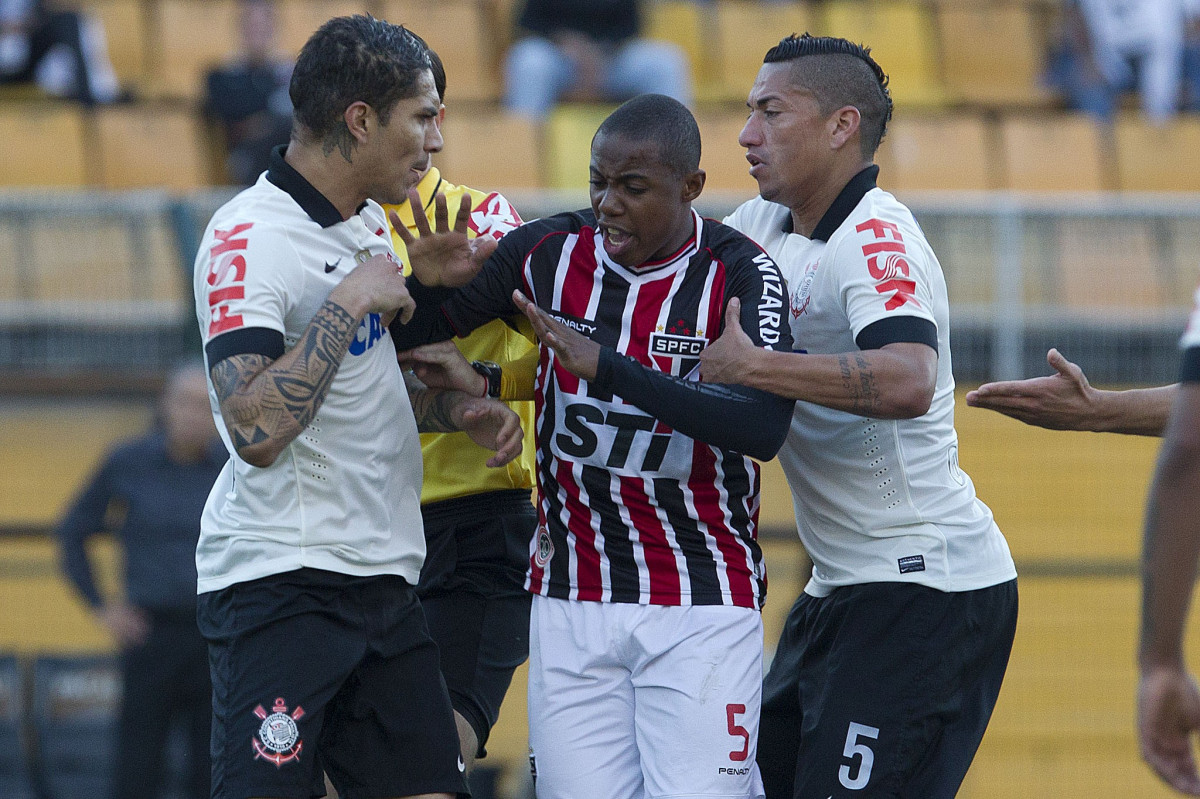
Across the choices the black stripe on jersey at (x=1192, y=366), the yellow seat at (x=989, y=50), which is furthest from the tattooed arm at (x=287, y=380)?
the yellow seat at (x=989, y=50)

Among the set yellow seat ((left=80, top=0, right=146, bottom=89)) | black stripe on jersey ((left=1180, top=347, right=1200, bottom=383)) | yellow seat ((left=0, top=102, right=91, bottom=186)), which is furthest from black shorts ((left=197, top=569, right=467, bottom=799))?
yellow seat ((left=80, top=0, right=146, bottom=89))

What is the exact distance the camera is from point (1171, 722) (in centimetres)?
249

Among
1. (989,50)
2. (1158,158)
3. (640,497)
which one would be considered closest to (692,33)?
(989,50)

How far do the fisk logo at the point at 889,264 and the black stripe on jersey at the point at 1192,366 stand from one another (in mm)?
1261

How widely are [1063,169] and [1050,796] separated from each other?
4.24 m

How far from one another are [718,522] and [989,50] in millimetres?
8668

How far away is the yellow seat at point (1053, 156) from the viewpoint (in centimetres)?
962

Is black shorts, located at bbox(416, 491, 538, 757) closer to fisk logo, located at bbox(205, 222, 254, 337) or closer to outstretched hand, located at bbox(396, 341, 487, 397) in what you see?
outstretched hand, located at bbox(396, 341, 487, 397)

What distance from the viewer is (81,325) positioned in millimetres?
7926

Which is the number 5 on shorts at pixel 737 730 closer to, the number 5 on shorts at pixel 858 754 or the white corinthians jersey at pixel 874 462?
the number 5 on shorts at pixel 858 754

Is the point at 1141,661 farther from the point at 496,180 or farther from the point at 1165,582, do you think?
the point at 496,180

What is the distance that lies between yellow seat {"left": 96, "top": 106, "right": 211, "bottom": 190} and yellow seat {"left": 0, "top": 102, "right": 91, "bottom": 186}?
13 cm

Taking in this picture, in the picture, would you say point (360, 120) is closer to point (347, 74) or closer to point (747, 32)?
point (347, 74)

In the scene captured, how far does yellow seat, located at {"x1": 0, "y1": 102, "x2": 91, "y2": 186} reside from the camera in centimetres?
892
